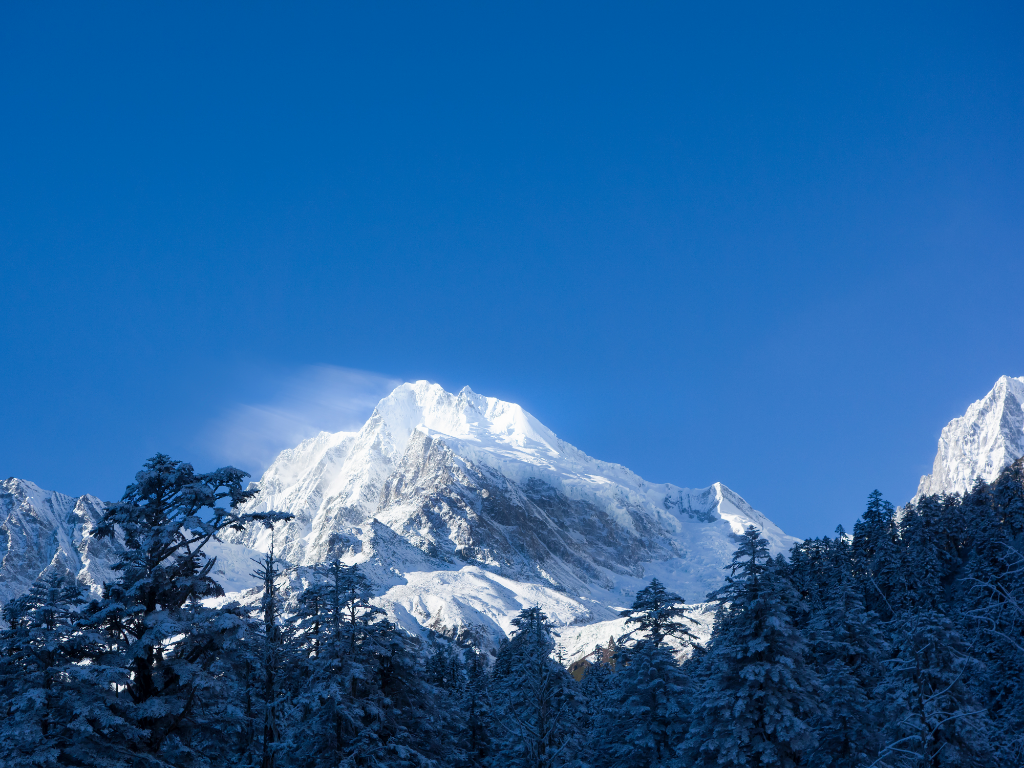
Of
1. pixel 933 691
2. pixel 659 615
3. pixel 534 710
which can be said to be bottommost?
pixel 933 691

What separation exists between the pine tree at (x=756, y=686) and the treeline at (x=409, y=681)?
0.07 m

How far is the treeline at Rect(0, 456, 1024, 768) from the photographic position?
1797 centimetres

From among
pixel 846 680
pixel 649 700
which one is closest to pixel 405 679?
pixel 649 700

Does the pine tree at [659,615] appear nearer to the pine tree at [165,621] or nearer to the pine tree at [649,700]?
the pine tree at [649,700]

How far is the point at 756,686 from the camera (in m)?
25.2

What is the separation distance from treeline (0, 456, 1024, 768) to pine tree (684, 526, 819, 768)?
0.07 metres

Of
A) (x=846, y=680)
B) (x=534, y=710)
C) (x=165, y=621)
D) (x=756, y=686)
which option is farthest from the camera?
(x=534, y=710)

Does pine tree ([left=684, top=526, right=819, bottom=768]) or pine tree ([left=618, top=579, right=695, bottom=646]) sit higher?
pine tree ([left=618, top=579, right=695, bottom=646])

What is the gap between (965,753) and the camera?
26.9 meters

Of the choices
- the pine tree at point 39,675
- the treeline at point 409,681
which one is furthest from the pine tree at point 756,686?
the pine tree at point 39,675

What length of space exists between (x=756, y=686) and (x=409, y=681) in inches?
542

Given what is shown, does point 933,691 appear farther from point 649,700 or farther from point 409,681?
point 409,681

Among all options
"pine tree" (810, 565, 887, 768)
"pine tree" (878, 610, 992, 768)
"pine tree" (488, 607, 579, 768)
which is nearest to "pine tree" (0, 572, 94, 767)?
"pine tree" (488, 607, 579, 768)

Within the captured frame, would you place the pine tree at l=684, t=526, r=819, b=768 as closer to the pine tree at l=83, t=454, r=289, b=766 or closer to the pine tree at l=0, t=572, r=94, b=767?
the pine tree at l=83, t=454, r=289, b=766
